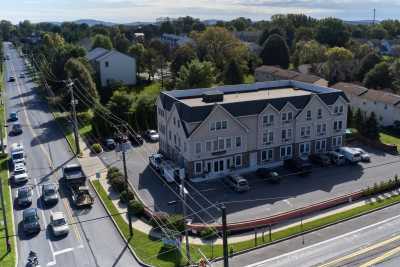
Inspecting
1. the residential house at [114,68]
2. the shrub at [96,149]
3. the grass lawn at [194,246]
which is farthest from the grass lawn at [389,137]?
the residential house at [114,68]

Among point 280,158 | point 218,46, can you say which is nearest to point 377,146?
point 280,158

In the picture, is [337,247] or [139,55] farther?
[139,55]

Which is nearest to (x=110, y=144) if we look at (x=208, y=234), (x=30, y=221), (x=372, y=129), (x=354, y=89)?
(x=30, y=221)

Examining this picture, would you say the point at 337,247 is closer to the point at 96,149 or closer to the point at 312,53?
the point at 96,149

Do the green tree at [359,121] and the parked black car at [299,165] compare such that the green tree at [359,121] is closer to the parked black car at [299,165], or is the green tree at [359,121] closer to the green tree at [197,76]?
the parked black car at [299,165]

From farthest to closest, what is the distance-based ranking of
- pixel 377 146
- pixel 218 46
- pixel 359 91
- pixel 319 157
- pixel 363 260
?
1. pixel 218 46
2. pixel 359 91
3. pixel 377 146
4. pixel 319 157
5. pixel 363 260

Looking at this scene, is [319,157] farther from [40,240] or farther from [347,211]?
[40,240]
